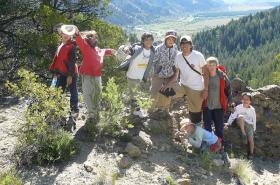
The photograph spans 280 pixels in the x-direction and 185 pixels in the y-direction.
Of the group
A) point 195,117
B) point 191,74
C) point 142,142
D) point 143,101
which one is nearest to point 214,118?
point 195,117

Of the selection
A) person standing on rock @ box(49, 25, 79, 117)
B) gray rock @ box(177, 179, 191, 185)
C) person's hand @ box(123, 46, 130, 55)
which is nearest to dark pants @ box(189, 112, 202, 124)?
person's hand @ box(123, 46, 130, 55)

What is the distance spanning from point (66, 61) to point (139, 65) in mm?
1789

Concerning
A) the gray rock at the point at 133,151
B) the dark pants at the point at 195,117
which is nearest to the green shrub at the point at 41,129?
the gray rock at the point at 133,151

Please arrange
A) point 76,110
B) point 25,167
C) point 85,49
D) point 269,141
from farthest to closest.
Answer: point 269,141 < point 76,110 < point 85,49 < point 25,167

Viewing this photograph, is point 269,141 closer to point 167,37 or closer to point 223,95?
point 223,95

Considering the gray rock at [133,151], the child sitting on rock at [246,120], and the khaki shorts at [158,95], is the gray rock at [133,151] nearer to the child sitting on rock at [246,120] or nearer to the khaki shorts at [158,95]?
the khaki shorts at [158,95]

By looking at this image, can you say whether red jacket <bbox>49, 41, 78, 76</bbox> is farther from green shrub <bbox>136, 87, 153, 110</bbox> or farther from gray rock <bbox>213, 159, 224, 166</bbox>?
gray rock <bbox>213, 159, 224, 166</bbox>

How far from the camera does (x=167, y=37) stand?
1010 centimetres

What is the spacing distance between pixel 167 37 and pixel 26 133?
3.87 meters

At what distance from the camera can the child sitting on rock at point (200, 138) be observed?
1010 centimetres

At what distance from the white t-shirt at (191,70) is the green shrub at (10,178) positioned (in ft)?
14.5

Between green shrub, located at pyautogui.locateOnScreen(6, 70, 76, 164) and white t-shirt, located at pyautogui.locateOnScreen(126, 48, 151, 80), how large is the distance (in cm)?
227

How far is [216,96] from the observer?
404 inches

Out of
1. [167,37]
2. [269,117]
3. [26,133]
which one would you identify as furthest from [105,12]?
[26,133]
